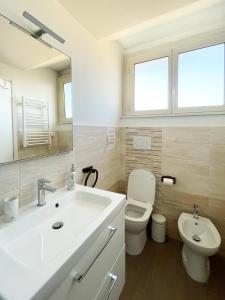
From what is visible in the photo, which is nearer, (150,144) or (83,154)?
(83,154)

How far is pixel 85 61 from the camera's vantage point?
1458 millimetres

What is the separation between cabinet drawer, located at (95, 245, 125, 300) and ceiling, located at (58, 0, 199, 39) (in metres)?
1.75

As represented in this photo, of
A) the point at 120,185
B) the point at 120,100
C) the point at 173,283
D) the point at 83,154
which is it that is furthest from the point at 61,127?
the point at 173,283

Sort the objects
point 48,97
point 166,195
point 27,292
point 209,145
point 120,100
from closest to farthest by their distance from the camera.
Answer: point 27,292 → point 48,97 → point 209,145 → point 166,195 → point 120,100

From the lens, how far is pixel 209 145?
5.54 feet

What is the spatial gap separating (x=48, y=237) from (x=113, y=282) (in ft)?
1.70

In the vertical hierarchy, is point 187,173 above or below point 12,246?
above

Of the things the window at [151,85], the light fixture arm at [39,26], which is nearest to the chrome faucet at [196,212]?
the window at [151,85]

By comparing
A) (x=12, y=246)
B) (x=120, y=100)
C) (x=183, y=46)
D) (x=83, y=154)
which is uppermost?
(x=183, y=46)

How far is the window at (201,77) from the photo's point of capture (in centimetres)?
171

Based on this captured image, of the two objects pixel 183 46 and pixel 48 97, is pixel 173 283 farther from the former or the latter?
pixel 183 46

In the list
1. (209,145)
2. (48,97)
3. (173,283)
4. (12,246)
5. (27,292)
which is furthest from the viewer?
(209,145)

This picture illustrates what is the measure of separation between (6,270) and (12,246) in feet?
0.73

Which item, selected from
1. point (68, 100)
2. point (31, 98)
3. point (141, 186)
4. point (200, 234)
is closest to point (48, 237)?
point (31, 98)
